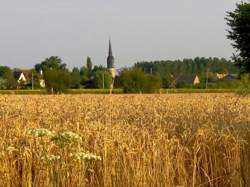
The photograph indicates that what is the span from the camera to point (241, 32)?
27.4m

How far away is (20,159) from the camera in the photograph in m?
6.49

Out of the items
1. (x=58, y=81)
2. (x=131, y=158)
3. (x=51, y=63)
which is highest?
(x=51, y=63)

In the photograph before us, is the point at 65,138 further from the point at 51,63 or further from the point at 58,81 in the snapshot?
the point at 51,63

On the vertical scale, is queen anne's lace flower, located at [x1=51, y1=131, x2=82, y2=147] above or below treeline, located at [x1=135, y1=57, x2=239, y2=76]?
below

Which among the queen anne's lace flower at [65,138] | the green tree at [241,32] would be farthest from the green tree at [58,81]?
the queen anne's lace flower at [65,138]

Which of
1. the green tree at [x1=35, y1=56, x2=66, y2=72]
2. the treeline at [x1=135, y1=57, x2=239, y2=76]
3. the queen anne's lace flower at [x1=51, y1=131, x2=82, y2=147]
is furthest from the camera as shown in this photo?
the treeline at [x1=135, y1=57, x2=239, y2=76]

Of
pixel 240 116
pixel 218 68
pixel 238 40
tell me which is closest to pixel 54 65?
pixel 218 68

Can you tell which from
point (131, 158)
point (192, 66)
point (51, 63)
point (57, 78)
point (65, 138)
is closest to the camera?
point (65, 138)

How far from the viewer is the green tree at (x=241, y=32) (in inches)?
1056

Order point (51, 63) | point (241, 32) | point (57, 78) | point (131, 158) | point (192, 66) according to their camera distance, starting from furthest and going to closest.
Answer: point (192, 66) < point (51, 63) < point (57, 78) < point (241, 32) < point (131, 158)

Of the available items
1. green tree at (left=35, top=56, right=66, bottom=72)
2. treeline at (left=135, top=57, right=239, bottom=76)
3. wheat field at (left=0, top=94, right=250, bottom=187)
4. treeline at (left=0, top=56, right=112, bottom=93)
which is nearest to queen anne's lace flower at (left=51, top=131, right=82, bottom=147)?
wheat field at (left=0, top=94, right=250, bottom=187)

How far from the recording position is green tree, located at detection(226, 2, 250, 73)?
88.0 ft

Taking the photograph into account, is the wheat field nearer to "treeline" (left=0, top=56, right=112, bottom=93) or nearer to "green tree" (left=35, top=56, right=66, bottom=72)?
"treeline" (left=0, top=56, right=112, bottom=93)

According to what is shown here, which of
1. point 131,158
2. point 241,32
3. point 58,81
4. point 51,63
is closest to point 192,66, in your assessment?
point 51,63
